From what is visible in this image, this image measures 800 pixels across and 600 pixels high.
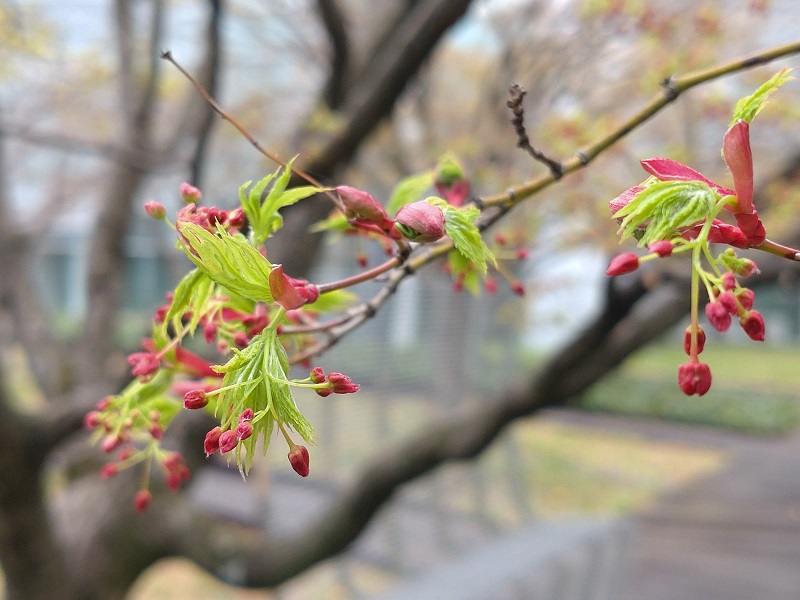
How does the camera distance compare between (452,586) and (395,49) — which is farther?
(452,586)

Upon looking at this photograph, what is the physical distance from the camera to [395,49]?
223cm

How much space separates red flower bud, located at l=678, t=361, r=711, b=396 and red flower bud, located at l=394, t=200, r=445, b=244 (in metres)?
0.17

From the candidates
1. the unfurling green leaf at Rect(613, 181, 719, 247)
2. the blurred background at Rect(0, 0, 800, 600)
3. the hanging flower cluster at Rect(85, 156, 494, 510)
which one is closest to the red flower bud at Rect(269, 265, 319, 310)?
the hanging flower cluster at Rect(85, 156, 494, 510)

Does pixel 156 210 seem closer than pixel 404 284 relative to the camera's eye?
Yes

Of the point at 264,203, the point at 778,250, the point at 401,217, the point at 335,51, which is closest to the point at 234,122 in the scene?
the point at 264,203

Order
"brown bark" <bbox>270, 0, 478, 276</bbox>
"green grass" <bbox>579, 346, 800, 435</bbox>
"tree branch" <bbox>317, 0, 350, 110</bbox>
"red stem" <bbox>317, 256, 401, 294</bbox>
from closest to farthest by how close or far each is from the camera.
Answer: "red stem" <bbox>317, 256, 401, 294</bbox>, "brown bark" <bbox>270, 0, 478, 276</bbox>, "tree branch" <bbox>317, 0, 350, 110</bbox>, "green grass" <bbox>579, 346, 800, 435</bbox>

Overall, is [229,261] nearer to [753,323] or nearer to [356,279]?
[356,279]

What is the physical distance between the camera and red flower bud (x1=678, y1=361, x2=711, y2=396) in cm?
41

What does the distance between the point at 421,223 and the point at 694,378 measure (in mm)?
196

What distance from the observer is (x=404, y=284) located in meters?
4.47

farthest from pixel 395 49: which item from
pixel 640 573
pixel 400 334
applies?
pixel 640 573

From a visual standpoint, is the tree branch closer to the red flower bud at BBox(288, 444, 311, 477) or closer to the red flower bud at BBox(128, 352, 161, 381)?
the red flower bud at BBox(128, 352, 161, 381)

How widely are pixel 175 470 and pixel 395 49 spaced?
187 cm

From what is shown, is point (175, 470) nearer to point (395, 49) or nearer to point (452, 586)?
point (395, 49)
